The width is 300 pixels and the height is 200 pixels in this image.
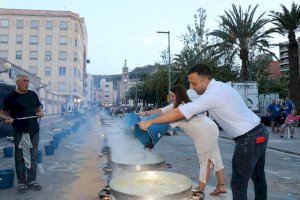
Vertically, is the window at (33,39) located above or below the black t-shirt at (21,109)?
above

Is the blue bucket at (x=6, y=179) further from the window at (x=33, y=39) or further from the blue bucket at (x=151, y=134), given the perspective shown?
the window at (x=33, y=39)

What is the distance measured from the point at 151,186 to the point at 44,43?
7778cm

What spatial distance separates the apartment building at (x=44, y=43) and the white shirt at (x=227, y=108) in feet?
239

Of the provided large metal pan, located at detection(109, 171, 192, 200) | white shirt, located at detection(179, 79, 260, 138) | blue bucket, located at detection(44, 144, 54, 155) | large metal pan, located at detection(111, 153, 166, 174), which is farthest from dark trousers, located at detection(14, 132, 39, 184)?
blue bucket, located at detection(44, 144, 54, 155)

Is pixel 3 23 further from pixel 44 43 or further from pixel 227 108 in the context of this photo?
pixel 227 108

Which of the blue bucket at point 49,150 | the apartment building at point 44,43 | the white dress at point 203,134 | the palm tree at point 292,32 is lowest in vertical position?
the blue bucket at point 49,150

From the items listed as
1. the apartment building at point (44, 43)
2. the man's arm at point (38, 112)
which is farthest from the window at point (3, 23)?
the man's arm at point (38, 112)

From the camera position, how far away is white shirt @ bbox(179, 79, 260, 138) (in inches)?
131

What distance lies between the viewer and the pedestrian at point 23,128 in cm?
589

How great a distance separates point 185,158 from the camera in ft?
33.6

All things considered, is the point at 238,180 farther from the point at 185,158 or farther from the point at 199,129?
the point at 185,158

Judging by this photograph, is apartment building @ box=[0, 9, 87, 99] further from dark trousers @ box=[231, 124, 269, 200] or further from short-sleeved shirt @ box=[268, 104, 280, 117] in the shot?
dark trousers @ box=[231, 124, 269, 200]

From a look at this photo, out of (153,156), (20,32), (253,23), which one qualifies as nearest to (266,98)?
(253,23)

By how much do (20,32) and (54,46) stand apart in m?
8.55
